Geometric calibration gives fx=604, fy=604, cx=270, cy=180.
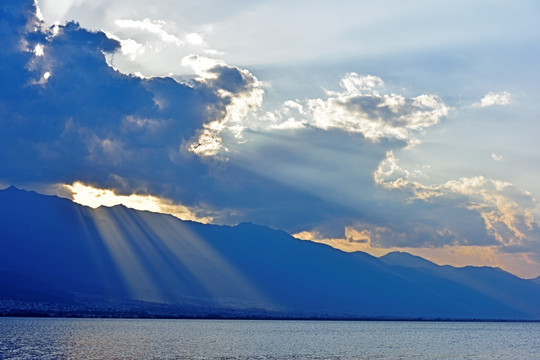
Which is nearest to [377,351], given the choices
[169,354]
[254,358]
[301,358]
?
[301,358]

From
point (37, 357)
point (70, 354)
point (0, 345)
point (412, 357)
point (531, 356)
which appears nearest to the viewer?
point (37, 357)

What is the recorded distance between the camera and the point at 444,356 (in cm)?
15100

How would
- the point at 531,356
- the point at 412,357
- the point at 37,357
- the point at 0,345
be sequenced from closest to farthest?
the point at 37,357 → the point at 0,345 → the point at 412,357 → the point at 531,356

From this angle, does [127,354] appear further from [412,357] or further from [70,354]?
[412,357]

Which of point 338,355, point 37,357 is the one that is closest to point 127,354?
point 37,357

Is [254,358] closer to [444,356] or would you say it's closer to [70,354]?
[70,354]

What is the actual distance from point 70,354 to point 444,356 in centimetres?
8916

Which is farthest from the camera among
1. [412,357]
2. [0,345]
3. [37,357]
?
[412,357]

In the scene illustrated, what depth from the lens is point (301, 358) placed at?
131625 millimetres

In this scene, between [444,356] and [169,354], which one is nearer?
[169,354]

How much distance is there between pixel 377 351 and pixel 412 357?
55.3 ft

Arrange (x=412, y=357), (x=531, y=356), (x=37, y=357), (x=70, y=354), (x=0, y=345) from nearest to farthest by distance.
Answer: (x=37, y=357) → (x=70, y=354) → (x=0, y=345) → (x=412, y=357) → (x=531, y=356)

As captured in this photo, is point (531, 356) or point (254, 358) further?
point (531, 356)

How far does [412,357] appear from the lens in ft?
473
